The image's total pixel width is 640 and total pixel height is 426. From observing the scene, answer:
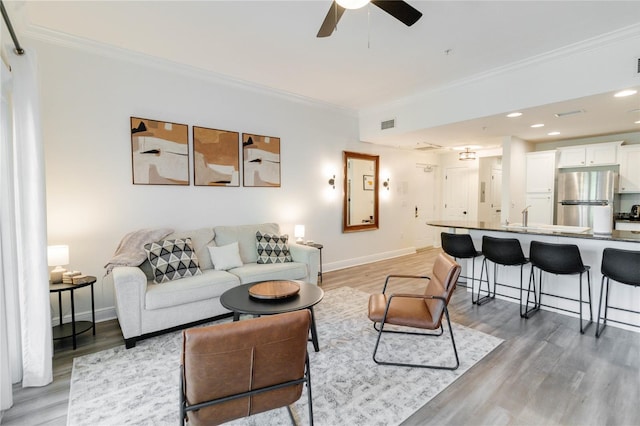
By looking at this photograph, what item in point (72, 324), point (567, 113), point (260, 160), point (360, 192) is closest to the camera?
point (72, 324)

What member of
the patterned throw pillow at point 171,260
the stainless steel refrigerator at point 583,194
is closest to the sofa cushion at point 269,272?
the patterned throw pillow at point 171,260

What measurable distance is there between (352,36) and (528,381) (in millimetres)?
3490

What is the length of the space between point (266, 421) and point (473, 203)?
7.38 metres

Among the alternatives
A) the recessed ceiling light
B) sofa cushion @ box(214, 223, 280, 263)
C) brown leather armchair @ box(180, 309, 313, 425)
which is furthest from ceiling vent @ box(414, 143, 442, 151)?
brown leather armchair @ box(180, 309, 313, 425)

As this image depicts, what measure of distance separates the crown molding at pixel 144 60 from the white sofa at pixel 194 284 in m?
2.07

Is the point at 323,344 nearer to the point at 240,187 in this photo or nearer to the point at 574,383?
the point at 574,383

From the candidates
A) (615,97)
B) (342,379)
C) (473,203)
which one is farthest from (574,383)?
(473,203)

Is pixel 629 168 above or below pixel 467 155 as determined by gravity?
below

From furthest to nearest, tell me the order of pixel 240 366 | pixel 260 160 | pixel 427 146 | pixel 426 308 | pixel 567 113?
pixel 427 146 < pixel 260 160 < pixel 567 113 < pixel 426 308 < pixel 240 366

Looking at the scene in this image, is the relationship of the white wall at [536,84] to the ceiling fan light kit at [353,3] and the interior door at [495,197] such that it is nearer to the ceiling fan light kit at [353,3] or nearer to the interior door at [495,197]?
the ceiling fan light kit at [353,3]

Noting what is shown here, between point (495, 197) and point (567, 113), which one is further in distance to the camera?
point (495, 197)

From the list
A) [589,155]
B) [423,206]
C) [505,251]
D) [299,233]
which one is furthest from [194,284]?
[589,155]

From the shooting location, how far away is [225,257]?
12.5ft

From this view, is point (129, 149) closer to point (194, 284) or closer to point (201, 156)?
point (201, 156)
